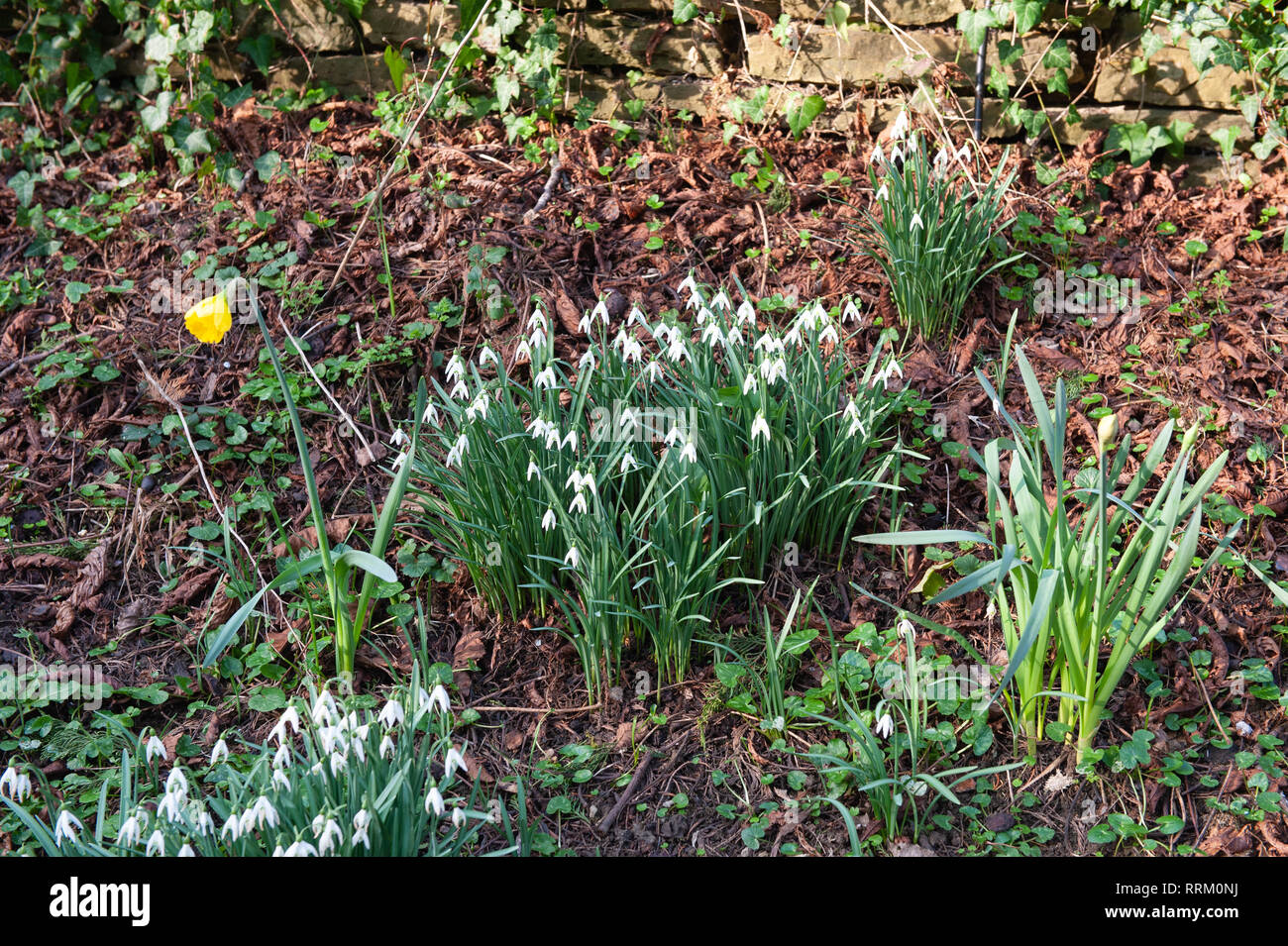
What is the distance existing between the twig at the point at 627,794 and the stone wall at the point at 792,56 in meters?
2.74

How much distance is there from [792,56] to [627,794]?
9.83 ft

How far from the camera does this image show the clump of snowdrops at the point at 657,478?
7.97 feet

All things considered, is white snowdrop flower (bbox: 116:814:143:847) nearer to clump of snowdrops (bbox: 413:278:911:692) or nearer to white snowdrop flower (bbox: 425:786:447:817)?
white snowdrop flower (bbox: 425:786:447:817)

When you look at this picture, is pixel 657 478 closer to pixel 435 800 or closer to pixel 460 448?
pixel 460 448

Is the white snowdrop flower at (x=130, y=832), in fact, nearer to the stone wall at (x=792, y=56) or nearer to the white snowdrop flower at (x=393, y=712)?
the white snowdrop flower at (x=393, y=712)

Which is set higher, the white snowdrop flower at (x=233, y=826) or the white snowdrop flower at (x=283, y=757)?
the white snowdrop flower at (x=283, y=757)

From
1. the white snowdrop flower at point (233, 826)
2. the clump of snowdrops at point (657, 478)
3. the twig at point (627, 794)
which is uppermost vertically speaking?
the clump of snowdrops at point (657, 478)

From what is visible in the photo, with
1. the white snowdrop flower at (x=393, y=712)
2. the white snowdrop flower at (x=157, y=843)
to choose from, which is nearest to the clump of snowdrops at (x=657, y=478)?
the white snowdrop flower at (x=393, y=712)

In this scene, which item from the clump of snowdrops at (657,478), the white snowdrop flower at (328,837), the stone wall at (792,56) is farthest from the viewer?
the stone wall at (792,56)

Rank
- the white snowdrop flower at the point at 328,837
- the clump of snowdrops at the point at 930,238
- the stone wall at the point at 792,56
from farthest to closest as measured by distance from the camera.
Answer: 1. the stone wall at the point at 792,56
2. the clump of snowdrops at the point at 930,238
3. the white snowdrop flower at the point at 328,837

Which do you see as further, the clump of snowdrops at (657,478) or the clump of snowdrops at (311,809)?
the clump of snowdrops at (657,478)

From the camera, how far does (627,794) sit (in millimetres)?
2324

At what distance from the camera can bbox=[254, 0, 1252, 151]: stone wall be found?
12.8 feet
